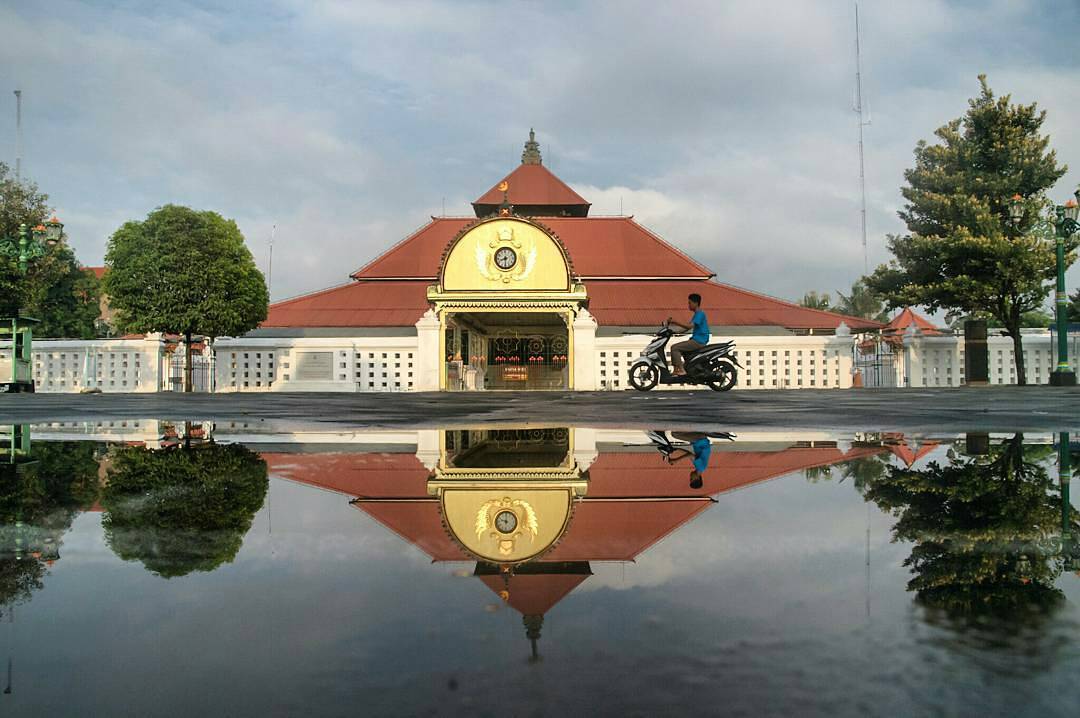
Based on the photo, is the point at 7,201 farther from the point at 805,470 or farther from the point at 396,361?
the point at 805,470

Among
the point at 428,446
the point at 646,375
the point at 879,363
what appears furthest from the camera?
the point at 879,363

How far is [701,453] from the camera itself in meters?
3.99

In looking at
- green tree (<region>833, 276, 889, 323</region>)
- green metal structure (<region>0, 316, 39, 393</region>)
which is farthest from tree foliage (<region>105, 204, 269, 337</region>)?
green tree (<region>833, 276, 889, 323</region>)

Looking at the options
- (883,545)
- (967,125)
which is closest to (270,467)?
(883,545)

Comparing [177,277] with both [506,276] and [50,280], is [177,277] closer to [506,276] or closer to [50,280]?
[506,276]

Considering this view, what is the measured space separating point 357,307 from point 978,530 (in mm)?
29697

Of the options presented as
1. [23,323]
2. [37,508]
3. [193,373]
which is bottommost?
[37,508]

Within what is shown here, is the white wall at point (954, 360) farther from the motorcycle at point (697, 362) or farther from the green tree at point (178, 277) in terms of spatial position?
the green tree at point (178, 277)

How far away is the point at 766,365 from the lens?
22234mm

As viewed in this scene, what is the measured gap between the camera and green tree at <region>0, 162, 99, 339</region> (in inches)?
1566

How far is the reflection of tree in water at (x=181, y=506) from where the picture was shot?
181cm

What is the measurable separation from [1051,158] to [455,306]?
1823cm

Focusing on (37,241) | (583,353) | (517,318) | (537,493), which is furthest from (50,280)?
(537,493)

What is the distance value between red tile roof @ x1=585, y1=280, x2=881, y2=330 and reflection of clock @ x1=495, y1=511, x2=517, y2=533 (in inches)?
1028
